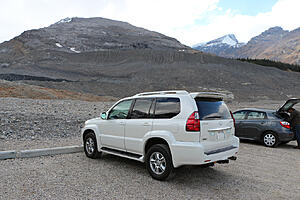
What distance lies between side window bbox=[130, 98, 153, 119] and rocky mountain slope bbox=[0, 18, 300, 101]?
102 feet

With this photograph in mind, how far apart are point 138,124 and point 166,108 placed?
0.77m

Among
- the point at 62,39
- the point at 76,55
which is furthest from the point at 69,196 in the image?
the point at 62,39

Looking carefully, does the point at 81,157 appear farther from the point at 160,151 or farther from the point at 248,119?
the point at 248,119

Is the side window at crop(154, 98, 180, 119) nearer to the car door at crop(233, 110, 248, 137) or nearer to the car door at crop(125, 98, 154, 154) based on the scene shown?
the car door at crop(125, 98, 154, 154)

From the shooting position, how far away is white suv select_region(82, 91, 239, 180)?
4.48m

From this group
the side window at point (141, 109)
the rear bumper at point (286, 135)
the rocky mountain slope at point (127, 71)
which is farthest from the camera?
the rocky mountain slope at point (127, 71)

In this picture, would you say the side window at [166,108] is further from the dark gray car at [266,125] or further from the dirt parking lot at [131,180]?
the dark gray car at [266,125]

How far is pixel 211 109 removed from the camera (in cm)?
492

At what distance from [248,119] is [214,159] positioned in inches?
226

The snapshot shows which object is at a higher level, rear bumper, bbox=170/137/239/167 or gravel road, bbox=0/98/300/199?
rear bumper, bbox=170/137/239/167

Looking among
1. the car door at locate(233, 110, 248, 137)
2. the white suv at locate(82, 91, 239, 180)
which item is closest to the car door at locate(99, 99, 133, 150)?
the white suv at locate(82, 91, 239, 180)

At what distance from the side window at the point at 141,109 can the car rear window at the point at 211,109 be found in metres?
1.12

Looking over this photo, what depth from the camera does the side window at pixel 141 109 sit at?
531 centimetres

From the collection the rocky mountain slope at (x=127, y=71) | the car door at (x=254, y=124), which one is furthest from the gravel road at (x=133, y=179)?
the rocky mountain slope at (x=127, y=71)
